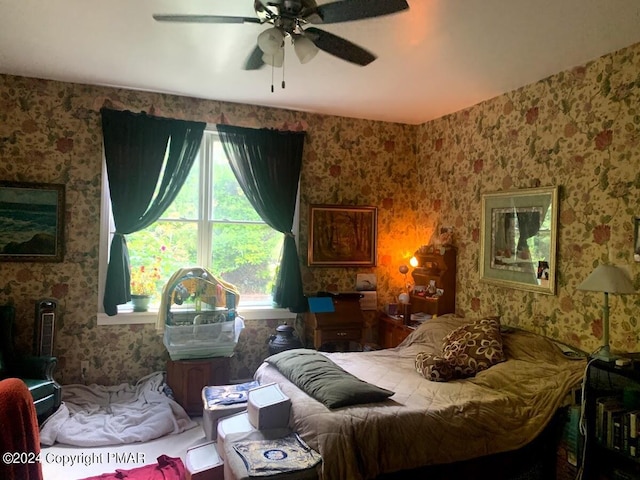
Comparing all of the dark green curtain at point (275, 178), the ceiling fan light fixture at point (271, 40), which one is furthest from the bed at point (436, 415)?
the ceiling fan light fixture at point (271, 40)

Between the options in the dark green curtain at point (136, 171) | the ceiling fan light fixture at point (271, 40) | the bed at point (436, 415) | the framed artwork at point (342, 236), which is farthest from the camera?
the framed artwork at point (342, 236)

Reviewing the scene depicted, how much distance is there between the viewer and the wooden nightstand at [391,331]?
4.22 metres

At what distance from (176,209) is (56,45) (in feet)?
5.34

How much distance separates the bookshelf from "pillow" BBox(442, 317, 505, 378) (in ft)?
2.16

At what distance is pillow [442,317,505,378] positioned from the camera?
10.0ft

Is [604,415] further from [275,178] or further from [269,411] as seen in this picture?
[275,178]

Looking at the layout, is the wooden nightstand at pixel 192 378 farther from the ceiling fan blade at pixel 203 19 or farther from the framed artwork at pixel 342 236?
the ceiling fan blade at pixel 203 19

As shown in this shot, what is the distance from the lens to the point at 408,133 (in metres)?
4.92

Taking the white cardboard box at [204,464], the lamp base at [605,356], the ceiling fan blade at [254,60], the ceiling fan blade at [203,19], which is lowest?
the white cardboard box at [204,464]

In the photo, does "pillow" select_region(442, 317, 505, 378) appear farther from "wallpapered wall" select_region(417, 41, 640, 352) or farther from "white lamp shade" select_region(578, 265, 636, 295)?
"white lamp shade" select_region(578, 265, 636, 295)

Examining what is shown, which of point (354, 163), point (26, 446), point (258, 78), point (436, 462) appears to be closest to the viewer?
point (26, 446)

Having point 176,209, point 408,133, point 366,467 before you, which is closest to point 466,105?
point 408,133

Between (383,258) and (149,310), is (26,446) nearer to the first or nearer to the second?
(149,310)

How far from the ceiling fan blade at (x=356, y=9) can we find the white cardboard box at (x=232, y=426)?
2.14m
